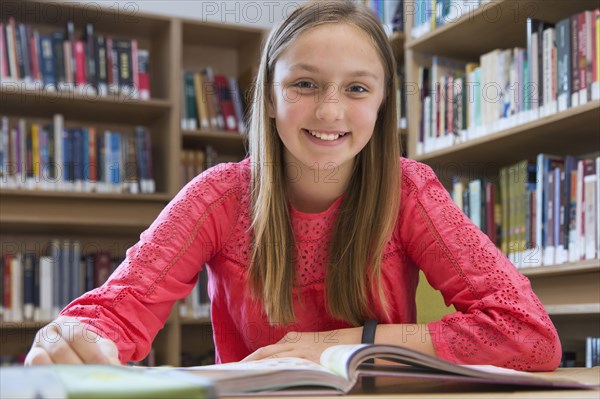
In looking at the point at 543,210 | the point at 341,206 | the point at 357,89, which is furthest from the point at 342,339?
the point at 543,210

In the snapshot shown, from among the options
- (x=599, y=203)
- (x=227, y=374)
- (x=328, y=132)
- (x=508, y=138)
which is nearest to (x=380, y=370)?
(x=227, y=374)

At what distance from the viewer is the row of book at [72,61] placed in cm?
290

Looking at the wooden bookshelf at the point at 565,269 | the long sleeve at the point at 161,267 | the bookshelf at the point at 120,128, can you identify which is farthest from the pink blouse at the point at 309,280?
the bookshelf at the point at 120,128

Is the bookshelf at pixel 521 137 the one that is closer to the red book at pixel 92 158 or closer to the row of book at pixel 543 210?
the row of book at pixel 543 210

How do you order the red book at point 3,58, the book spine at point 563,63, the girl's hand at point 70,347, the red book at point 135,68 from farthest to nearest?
1. the red book at point 135,68
2. the red book at point 3,58
3. the book spine at point 563,63
4. the girl's hand at point 70,347

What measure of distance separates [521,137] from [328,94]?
1180 millimetres

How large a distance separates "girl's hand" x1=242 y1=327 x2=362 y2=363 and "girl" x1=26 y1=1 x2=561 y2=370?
0.03m

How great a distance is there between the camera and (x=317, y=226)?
1382 millimetres

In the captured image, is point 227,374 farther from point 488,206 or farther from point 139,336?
point 488,206

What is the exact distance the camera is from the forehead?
1280 millimetres

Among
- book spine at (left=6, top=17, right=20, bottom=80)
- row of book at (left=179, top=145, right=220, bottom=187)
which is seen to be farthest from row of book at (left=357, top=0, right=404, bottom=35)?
book spine at (left=6, top=17, right=20, bottom=80)

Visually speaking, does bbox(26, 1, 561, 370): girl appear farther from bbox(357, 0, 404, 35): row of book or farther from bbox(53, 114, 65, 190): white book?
bbox(53, 114, 65, 190): white book

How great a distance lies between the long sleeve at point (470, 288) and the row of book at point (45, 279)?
1.93m

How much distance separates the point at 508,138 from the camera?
7.63 ft
